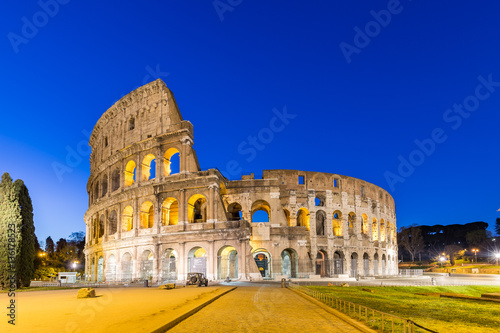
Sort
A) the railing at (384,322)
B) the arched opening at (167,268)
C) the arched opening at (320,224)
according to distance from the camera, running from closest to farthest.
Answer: the railing at (384,322) < the arched opening at (167,268) < the arched opening at (320,224)

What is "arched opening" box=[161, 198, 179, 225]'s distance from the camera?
3828cm

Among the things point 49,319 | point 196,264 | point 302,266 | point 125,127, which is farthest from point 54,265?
point 49,319

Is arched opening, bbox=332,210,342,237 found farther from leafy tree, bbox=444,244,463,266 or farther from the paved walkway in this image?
leafy tree, bbox=444,244,463,266

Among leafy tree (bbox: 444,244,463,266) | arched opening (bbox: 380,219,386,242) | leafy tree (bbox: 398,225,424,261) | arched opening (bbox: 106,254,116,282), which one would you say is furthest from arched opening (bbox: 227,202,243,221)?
leafy tree (bbox: 444,244,463,266)

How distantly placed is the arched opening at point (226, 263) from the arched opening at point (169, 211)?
6.55 meters

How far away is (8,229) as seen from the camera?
1160 inches

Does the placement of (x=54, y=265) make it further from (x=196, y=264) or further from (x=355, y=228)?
(x=355, y=228)

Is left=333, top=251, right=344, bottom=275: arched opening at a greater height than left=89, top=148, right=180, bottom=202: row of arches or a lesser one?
lesser

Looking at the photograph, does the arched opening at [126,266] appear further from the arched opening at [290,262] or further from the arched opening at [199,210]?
the arched opening at [290,262]

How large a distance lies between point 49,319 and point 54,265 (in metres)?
64.1

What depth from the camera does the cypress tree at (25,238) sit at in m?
30.3

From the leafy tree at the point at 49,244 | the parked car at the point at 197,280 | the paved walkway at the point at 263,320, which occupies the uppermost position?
the leafy tree at the point at 49,244

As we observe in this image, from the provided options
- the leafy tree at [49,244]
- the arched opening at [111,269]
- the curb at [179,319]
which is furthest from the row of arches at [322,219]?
the leafy tree at [49,244]

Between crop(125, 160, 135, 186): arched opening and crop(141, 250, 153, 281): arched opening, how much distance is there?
8.45m
